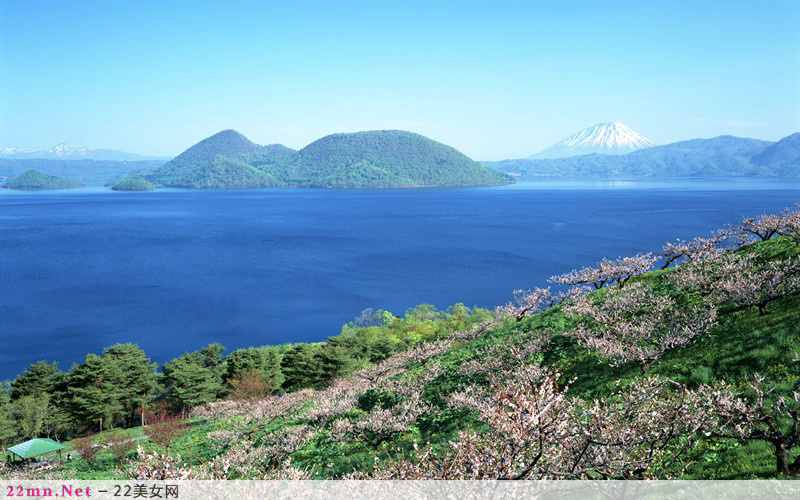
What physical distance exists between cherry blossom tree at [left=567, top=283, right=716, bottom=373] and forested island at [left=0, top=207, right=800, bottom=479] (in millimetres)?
116

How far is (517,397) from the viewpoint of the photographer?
890 centimetres

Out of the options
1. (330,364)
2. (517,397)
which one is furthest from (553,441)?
(330,364)

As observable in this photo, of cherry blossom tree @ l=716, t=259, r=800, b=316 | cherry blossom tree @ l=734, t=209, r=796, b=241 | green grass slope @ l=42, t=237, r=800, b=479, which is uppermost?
cherry blossom tree @ l=734, t=209, r=796, b=241

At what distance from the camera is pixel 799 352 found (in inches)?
618

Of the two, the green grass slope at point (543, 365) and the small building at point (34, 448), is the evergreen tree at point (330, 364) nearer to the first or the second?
the green grass slope at point (543, 365)

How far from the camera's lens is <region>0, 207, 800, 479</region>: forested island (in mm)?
9859

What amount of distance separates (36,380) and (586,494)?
54834 mm

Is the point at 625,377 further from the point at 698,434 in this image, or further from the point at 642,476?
the point at 642,476

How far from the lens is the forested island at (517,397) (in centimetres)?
986

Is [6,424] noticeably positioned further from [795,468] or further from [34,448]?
[795,468]

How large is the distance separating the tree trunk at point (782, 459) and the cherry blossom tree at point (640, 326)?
797 cm

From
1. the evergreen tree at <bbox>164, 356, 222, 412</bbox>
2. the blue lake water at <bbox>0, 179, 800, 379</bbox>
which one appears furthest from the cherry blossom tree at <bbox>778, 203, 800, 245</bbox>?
the blue lake water at <bbox>0, 179, 800, 379</bbox>

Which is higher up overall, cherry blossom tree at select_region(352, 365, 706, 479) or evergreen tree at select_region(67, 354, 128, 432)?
cherry blossom tree at select_region(352, 365, 706, 479)

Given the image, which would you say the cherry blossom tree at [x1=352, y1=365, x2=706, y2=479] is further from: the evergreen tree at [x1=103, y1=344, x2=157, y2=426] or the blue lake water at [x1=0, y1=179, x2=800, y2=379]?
the blue lake water at [x1=0, y1=179, x2=800, y2=379]
